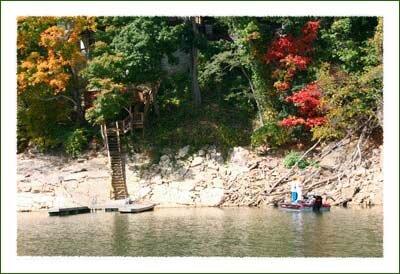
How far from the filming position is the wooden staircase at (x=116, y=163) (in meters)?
22.6

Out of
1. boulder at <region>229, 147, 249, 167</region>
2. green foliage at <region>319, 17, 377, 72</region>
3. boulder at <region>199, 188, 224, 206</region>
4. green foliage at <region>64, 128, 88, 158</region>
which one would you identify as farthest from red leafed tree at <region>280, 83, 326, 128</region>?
green foliage at <region>64, 128, 88, 158</region>

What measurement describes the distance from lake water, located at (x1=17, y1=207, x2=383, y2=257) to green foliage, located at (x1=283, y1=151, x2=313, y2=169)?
2.34 m

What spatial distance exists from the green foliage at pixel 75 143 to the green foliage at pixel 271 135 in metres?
5.65

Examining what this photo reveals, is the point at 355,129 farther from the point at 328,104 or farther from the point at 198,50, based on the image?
the point at 198,50

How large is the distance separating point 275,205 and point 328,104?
3.52 meters

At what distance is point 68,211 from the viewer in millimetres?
20719

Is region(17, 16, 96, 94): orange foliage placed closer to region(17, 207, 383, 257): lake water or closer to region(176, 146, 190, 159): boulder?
region(176, 146, 190, 159): boulder

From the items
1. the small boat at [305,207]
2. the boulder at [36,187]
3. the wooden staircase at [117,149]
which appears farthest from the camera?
the wooden staircase at [117,149]

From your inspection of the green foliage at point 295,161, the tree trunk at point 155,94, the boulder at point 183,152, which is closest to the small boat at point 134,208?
the boulder at point 183,152

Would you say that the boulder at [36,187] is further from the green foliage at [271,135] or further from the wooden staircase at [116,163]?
the green foliage at [271,135]

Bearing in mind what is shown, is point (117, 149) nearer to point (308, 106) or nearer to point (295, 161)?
point (295, 161)

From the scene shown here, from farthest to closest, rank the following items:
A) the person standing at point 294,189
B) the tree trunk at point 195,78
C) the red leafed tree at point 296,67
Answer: the tree trunk at point 195,78 → the red leafed tree at point 296,67 → the person standing at point 294,189

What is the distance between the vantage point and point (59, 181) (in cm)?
2277

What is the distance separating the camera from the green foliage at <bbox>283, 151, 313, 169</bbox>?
2198 centimetres
